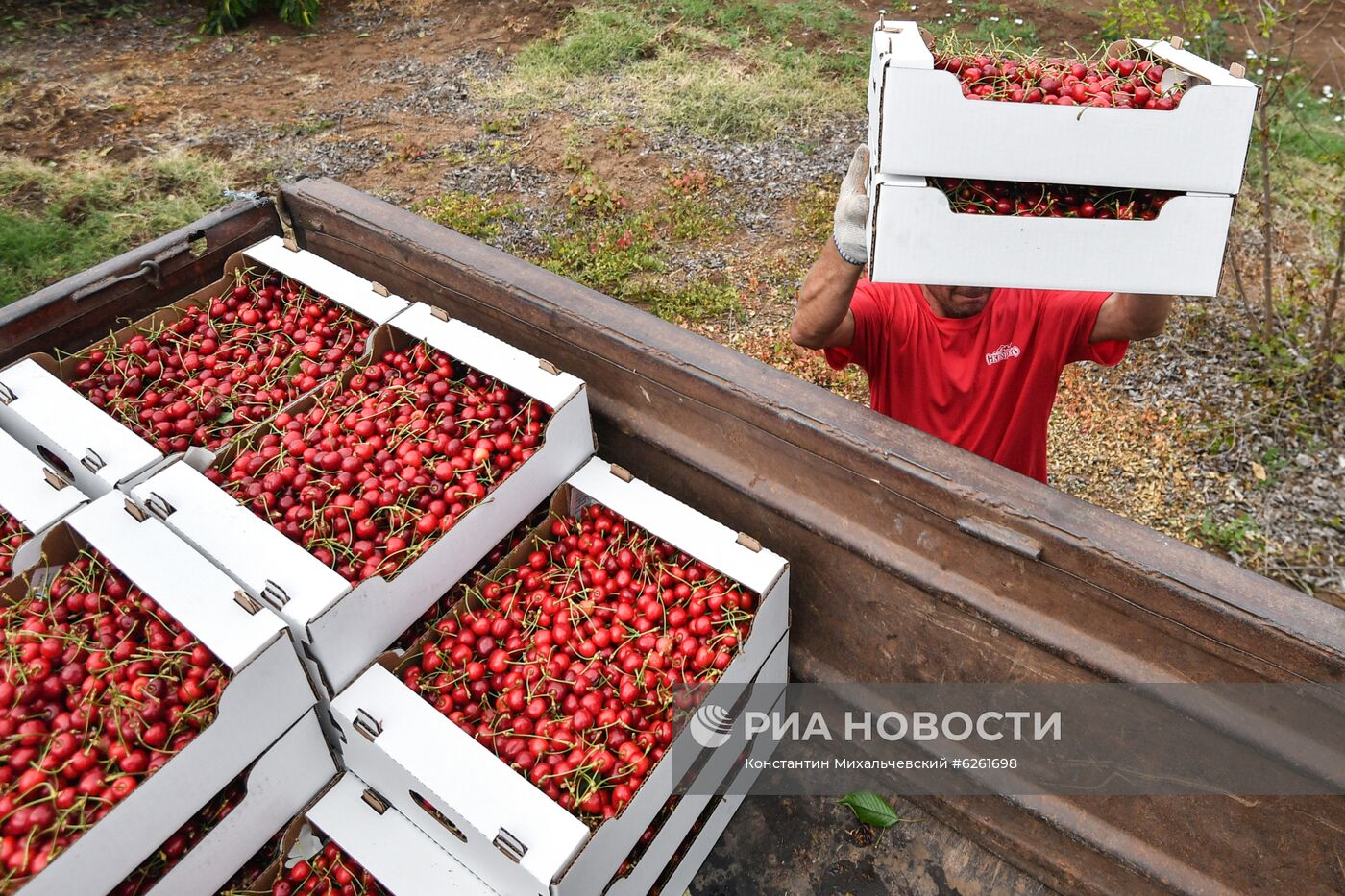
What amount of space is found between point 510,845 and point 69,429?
1.76 meters

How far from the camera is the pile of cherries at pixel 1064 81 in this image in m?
2.01

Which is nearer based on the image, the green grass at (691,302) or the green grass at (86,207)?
the green grass at (691,302)

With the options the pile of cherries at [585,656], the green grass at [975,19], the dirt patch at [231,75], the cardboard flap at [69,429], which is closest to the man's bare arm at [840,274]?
the pile of cherries at [585,656]

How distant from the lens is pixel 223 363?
9.82 feet

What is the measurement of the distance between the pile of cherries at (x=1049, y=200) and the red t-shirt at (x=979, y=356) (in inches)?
27.0

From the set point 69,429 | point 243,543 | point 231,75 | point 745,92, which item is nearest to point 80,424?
point 69,429

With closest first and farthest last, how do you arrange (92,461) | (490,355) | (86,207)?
(92,461) < (490,355) < (86,207)

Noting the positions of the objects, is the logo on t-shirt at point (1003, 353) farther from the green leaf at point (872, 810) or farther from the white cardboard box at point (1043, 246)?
the green leaf at point (872, 810)

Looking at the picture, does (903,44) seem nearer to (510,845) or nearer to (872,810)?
(510,845)

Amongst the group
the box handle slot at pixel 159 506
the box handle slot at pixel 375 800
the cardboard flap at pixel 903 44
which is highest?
the cardboard flap at pixel 903 44

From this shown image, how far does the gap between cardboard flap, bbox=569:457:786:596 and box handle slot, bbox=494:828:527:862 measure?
2.93 feet

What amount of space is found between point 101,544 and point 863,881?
2436mm

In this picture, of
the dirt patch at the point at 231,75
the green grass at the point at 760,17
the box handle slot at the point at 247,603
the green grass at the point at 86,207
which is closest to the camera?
the box handle slot at the point at 247,603

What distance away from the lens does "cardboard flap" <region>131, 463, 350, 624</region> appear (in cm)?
→ 207
